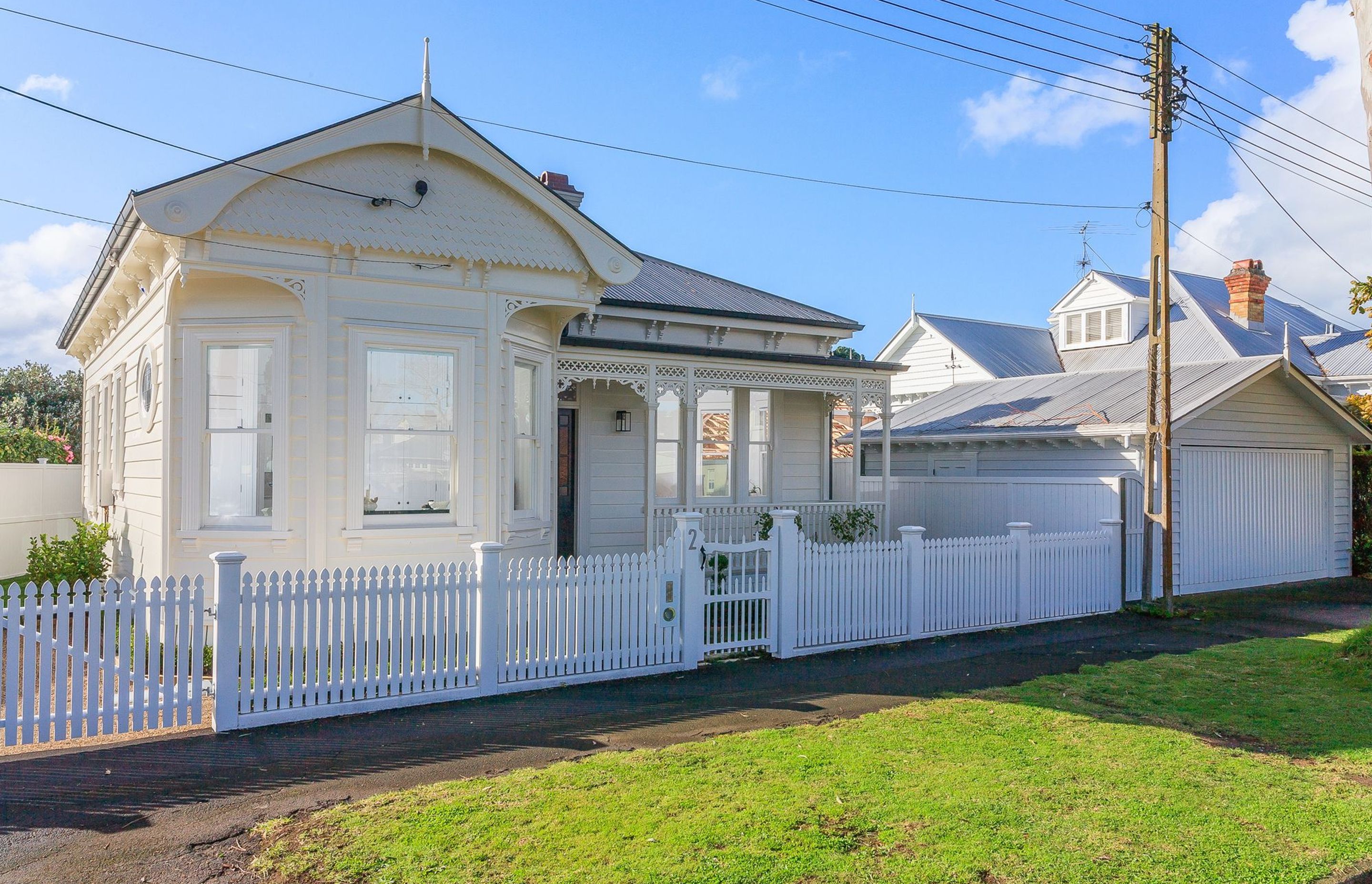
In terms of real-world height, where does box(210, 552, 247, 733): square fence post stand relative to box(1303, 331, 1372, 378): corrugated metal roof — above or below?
below

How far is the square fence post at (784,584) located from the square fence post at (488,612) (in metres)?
3.31

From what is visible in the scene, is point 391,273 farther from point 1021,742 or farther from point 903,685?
point 1021,742

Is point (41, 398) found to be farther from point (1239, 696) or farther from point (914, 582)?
point (1239, 696)

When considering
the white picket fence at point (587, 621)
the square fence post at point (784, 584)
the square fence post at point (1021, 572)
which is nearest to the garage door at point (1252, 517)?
the square fence post at point (1021, 572)

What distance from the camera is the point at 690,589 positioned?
32.7ft

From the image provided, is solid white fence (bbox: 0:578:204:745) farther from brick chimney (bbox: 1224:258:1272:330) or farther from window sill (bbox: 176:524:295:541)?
brick chimney (bbox: 1224:258:1272:330)

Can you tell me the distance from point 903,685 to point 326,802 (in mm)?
5560

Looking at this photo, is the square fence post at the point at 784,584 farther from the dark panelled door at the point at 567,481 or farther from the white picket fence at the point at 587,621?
the dark panelled door at the point at 567,481

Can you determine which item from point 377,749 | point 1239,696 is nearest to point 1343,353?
point 1239,696

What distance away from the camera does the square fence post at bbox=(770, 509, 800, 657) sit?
10.6 meters

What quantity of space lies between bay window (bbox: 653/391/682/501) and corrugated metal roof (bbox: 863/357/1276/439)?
6.17m

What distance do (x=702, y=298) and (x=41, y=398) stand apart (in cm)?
3944

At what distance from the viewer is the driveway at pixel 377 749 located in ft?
17.4

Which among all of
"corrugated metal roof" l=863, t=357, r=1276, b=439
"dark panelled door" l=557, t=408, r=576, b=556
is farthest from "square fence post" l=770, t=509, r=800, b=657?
"corrugated metal roof" l=863, t=357, r=1276, b=439
